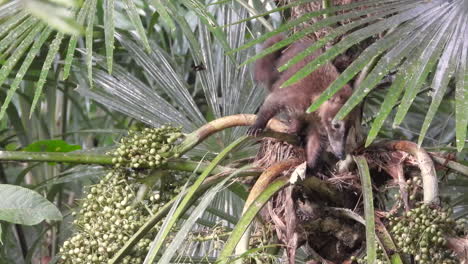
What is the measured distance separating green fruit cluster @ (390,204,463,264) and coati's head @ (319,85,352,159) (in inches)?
12.3

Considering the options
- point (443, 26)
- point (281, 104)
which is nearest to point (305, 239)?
point (281, 104)

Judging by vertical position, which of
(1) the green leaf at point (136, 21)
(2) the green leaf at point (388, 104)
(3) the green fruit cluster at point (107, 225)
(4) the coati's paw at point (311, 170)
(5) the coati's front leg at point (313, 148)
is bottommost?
(3) the green fruit cluster at point (107, 225)

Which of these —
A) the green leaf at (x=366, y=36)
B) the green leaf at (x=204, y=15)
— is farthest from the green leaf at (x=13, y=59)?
the green leaf at (x=366, y=36)

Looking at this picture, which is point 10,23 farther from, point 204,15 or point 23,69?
point 204,15

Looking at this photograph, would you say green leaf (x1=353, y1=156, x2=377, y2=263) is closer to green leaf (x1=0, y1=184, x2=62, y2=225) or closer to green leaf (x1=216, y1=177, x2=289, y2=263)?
green leaf (x1=216, y1=177, x2=289, y2=263)

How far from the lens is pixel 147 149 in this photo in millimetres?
1588

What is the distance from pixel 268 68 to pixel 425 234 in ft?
3.18

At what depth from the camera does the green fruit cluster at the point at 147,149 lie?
155 centimetres

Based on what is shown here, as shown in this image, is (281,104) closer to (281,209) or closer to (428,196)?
(281,209)

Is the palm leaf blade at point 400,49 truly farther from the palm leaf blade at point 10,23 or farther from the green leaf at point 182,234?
the palm leaf blade at point 10,23

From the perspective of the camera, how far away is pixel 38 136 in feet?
10.3

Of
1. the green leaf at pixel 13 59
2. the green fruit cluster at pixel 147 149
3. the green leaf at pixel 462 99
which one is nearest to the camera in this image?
the green leaf at pixel 462 99

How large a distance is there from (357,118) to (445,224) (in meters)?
0.43

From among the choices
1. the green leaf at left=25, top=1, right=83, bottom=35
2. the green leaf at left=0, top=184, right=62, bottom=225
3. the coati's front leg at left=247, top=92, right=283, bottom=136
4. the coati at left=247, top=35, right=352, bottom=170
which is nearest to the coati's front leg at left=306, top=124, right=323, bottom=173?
the coati at left=247, top=35, right=352, bottom=170
